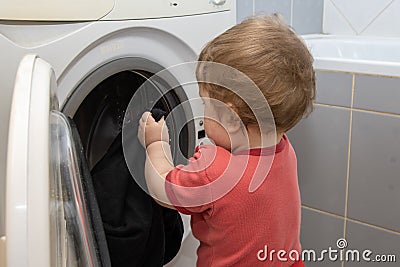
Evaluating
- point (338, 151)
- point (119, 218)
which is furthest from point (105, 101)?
point (338, 151)

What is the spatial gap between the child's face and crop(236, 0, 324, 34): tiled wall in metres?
0.84

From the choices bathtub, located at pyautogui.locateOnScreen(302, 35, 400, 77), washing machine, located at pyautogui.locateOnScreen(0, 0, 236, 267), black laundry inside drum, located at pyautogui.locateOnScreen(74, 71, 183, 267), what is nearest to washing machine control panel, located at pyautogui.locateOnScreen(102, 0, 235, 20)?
washing machine, located at pyautogui.locateOnScreen(0, 0, 236, 267)

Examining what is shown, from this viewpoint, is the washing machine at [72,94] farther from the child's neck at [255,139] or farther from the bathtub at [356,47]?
the bathtub at [356,47]

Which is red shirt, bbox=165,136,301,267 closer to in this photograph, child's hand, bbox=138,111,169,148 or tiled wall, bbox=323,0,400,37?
child's hand, bbox=138,111,169,148

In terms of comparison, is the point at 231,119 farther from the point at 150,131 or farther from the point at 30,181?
the point at 30,181

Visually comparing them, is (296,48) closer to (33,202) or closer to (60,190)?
(60,190)

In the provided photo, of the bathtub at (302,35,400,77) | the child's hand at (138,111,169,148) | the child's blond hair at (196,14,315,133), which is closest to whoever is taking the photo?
the child's blond hair at (196,14,315,133)

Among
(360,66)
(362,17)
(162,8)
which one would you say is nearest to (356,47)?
(362,17)

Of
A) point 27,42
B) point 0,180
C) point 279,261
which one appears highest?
point 27,42

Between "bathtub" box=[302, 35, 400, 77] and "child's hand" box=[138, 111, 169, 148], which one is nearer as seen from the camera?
"child's hand" box=[138, 111, 169, 148]

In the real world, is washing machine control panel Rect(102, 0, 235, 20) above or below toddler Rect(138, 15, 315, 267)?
above

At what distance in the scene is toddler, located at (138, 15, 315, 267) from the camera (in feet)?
2.56

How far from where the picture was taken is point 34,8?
0.82 meters

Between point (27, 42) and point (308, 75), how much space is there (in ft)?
1.45
